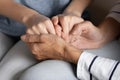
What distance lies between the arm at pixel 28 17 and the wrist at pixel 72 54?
81 mm

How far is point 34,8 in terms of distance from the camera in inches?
43.6

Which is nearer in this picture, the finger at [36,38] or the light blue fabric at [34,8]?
the finger at [36,38]

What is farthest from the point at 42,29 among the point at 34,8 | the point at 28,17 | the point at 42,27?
the point at 34,8

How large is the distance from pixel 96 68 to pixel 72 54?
0.09 m

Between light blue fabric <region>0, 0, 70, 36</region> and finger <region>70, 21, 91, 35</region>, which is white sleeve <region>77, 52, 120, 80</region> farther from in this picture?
light blue fabric <region>0, 0, 70, 36</region>

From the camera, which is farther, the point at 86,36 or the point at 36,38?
the point at 86,36

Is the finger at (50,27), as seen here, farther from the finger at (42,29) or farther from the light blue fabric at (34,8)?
the light blue fabric at (34,8)

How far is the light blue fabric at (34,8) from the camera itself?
1.10 metres

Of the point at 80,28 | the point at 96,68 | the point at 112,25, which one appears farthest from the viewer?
the point at 112,25

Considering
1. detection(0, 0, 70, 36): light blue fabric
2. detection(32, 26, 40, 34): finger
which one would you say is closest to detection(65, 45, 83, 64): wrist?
detection(32, 26, 40, 34): finger

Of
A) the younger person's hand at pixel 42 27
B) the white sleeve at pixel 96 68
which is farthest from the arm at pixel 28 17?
the white sleeve at pixel 96 68

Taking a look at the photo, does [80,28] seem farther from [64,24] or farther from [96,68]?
[96,68]

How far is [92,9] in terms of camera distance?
4.24 ft

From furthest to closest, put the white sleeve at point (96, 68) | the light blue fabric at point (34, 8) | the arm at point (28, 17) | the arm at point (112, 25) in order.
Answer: the light blue fabric at point (34, 8), the arm at point (112, 25), the arm at point (28, 17), the white sleeve at point (96, 68)
